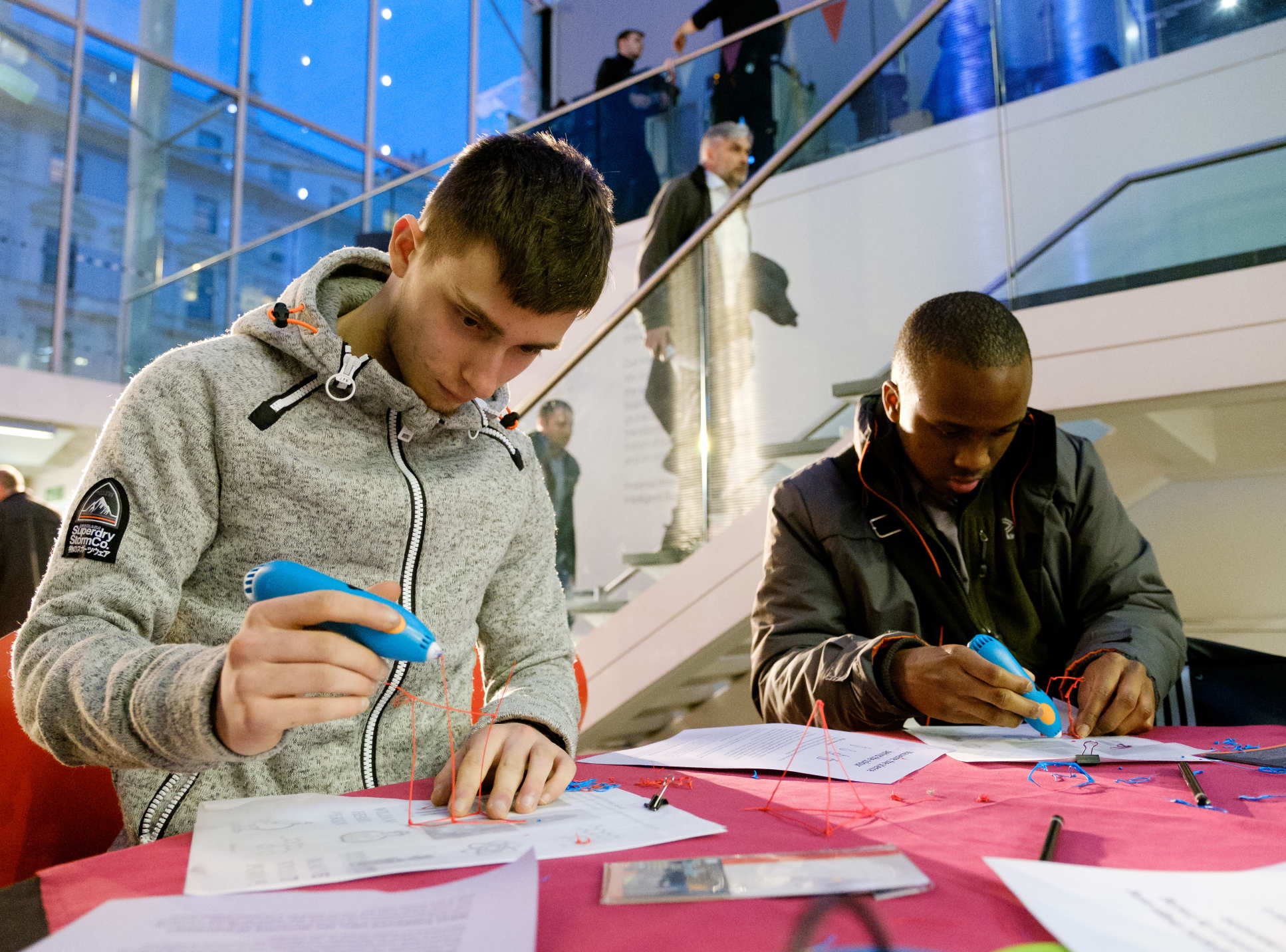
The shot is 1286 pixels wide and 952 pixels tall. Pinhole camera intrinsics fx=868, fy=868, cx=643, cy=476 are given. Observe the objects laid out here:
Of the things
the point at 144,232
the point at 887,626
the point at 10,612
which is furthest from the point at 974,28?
the point at 144,232

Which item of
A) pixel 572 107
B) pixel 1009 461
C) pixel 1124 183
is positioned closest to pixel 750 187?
pixel 1124 183

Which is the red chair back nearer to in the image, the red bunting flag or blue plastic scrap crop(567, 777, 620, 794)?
blue plastic scrap crop(567, 777, 620, 794)

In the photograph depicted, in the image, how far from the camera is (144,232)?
7020mm

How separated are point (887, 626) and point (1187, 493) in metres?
2.26

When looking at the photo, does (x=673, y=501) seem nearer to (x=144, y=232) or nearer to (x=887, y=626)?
(x=887, y=626)

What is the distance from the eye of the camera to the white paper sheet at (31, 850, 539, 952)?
0.44 meters

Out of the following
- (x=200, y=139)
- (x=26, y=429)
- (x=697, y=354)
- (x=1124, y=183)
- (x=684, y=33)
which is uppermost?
(x=200, y=139)

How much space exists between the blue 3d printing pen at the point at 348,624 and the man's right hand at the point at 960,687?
0.73m

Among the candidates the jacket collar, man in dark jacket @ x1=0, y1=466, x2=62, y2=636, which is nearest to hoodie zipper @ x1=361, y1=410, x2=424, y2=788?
the jacket collar

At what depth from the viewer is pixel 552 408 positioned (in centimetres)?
308

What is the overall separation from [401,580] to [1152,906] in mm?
832

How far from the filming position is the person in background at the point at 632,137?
141 inches

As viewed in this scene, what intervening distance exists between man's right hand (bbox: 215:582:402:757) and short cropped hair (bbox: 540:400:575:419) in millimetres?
2428

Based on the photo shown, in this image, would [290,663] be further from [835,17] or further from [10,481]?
[10,481]
